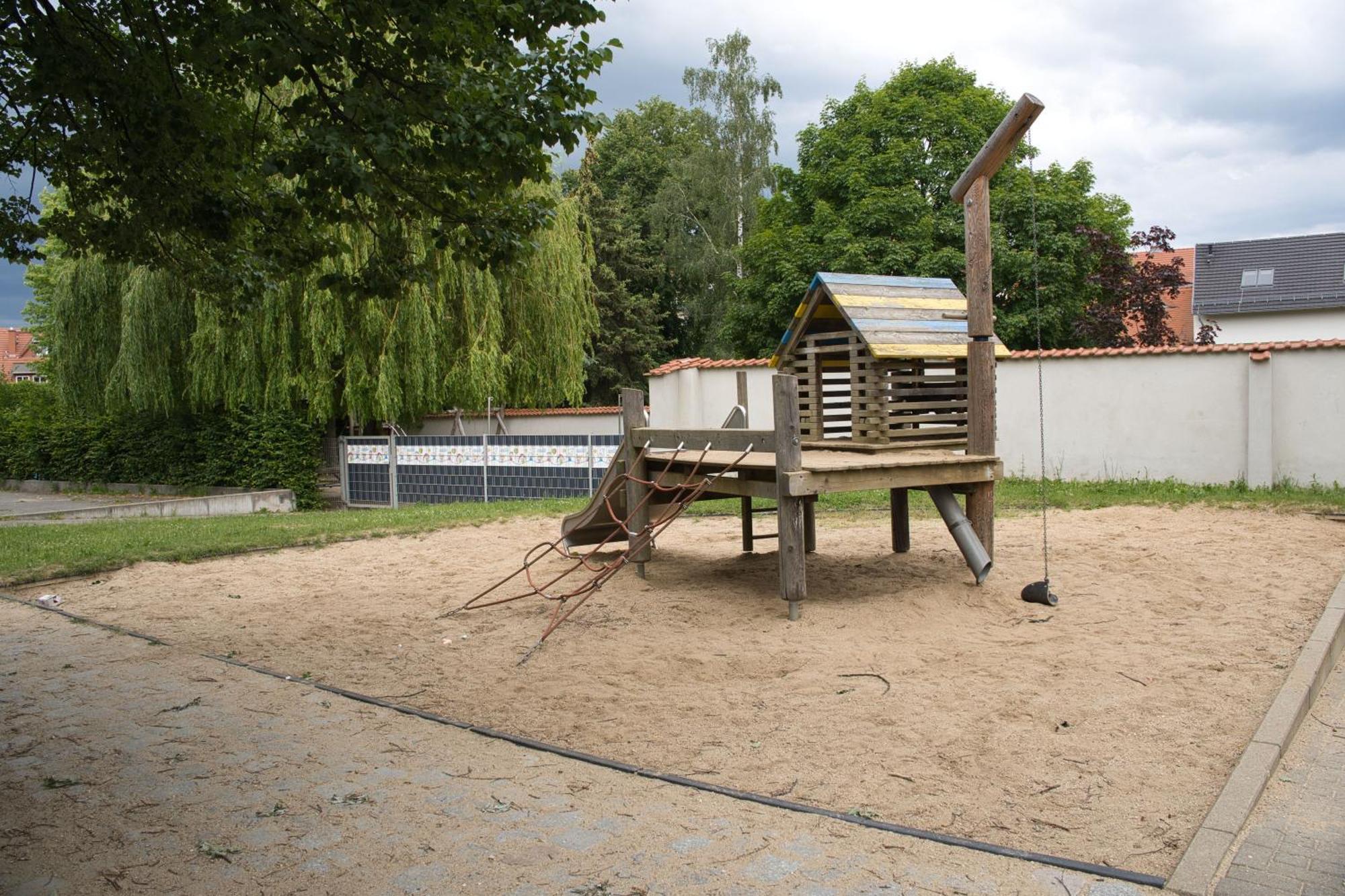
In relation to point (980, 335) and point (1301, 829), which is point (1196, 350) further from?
point (1301, 829)

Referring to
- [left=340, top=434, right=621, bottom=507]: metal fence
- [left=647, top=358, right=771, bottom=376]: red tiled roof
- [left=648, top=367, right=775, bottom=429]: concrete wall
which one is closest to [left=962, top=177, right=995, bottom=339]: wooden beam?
[left=340, top=434, right=621, bottom=507]: metal fence

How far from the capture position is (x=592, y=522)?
8.88 metres

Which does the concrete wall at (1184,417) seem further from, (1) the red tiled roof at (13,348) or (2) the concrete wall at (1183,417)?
(1) the red tiled roof at (13,348)

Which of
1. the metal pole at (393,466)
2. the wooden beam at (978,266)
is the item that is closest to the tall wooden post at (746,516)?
the wooden beam at (978,266)

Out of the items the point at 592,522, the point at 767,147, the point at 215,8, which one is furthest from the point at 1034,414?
the point at 767,147

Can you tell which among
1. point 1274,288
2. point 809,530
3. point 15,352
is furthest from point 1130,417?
point 15,352

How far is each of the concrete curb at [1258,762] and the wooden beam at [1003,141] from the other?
12.1 feet

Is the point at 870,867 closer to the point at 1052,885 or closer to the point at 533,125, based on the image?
the point at 1052,885

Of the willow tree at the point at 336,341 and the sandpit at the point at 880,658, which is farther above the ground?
the willow tree at the point at 336,341

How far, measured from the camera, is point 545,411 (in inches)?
994

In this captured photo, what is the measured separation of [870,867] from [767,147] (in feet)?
110

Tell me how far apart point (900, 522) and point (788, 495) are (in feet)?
8.49

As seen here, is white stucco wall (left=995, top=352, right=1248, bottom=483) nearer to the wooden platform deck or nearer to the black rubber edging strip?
the wooden platform deck

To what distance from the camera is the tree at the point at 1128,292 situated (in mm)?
24344
